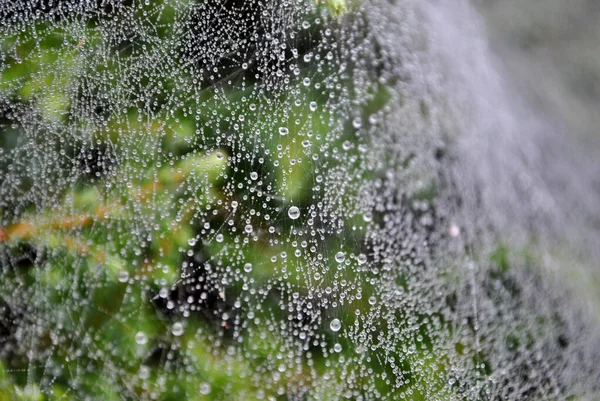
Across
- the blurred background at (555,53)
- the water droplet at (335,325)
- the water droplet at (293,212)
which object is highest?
the blurred background at (555,53)

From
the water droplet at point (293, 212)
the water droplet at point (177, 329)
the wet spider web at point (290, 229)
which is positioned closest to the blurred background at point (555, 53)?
the wet spider web at point (290, 229)

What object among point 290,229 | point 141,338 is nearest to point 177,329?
point 141,338

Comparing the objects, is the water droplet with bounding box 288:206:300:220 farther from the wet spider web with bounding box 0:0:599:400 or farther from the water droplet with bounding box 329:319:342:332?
the water droplet with bounding box 329:319:342:332

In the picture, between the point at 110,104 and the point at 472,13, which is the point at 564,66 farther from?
the point at 110,104

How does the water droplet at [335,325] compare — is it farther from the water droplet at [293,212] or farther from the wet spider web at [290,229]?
the water droplet at [293,212]

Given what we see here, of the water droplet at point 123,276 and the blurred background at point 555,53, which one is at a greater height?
the blurred background at point 555,53

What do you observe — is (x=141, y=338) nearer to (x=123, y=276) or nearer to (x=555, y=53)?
(x=123, y=276)

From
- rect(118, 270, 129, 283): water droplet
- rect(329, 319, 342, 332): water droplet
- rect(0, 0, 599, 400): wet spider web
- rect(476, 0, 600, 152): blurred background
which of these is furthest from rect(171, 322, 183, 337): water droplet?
rect(476, 0, 600, 152): blurred background

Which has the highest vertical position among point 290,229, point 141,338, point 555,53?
point 555,53
